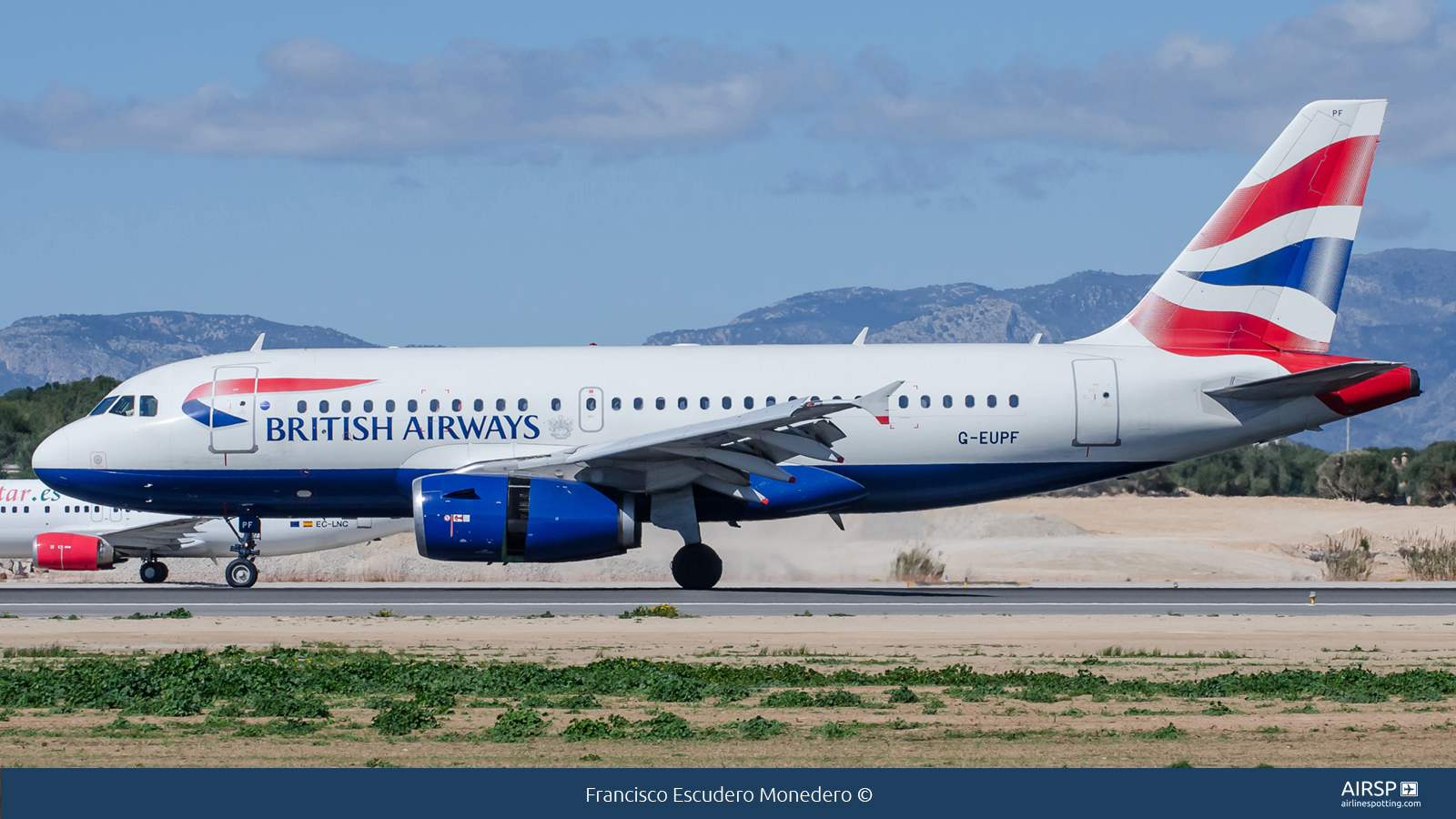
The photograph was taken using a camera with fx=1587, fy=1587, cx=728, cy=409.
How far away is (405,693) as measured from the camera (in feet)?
45.1

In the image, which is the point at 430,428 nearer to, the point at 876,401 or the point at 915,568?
the point at 876,401

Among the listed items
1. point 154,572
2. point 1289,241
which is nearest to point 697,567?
point 1289,241

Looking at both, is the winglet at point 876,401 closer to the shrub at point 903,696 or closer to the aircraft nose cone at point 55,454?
the shrub at point 903,696

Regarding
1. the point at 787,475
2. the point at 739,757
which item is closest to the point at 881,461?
the point at 787,475

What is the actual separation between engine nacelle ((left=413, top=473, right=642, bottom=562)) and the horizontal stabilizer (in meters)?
10.2

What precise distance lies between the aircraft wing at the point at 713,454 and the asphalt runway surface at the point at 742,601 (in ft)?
6.21

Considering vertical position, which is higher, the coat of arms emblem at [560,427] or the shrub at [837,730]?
the coat of arms emblem at [560,427]

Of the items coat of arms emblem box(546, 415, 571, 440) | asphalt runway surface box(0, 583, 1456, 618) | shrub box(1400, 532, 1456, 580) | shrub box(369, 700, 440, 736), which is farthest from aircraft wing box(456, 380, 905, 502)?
shrub box(1400, 532, 1456, 580)

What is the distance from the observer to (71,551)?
35.2 m

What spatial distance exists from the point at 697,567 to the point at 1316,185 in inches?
487

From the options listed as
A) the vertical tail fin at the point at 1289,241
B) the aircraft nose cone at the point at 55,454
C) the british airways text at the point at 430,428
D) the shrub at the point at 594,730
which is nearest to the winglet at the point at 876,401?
the british airways text at the point at 430,428

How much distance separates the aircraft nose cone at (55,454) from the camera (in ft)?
90.0

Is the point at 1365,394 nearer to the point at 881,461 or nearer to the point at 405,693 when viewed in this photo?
the point at 881,461

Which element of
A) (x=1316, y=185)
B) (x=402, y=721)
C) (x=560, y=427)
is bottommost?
(x=402, y=721)
